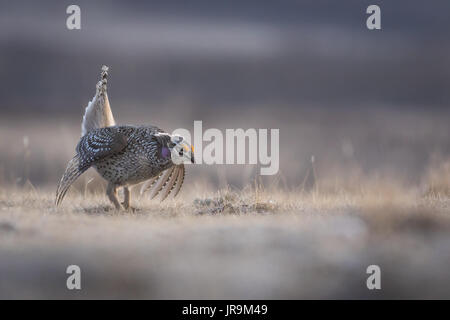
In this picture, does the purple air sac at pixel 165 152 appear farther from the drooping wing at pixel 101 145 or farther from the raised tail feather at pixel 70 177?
the raised tail feather at pixel 70 177

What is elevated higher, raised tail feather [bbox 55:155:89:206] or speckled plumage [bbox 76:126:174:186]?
speckled plumage [bbox 76:126:174:186]

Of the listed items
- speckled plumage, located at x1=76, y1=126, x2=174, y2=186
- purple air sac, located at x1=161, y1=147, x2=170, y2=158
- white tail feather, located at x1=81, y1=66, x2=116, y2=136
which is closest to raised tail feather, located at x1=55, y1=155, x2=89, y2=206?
speckled plumage, located at x1=76, y1=126, x2=174, y2=186

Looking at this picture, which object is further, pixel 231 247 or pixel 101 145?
pixel 101 145

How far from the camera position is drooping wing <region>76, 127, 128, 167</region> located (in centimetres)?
898

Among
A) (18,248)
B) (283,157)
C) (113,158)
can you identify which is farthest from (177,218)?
(283,157)

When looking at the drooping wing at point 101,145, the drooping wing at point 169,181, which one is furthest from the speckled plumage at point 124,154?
the drooping wing at point 169,181

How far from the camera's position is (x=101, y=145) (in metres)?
9.04

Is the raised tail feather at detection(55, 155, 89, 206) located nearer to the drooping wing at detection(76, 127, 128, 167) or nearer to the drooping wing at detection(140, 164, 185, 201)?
the drooping wing at detection(76, 127, 128, 167)

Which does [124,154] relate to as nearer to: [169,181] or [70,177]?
[70,177]

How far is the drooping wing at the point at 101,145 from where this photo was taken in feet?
29.5

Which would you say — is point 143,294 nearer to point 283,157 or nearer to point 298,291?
point 298,291

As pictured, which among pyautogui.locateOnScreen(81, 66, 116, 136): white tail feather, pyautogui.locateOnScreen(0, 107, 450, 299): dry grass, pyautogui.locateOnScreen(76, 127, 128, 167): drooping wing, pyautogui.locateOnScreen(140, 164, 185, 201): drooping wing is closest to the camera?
pyautogui.locateOnScreen(0, 107, 450, 299): dry grass

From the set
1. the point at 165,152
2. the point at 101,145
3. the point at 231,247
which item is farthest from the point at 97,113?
the point at 231,247

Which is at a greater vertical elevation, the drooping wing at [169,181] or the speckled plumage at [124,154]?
the speckled plumage at [124,154]
